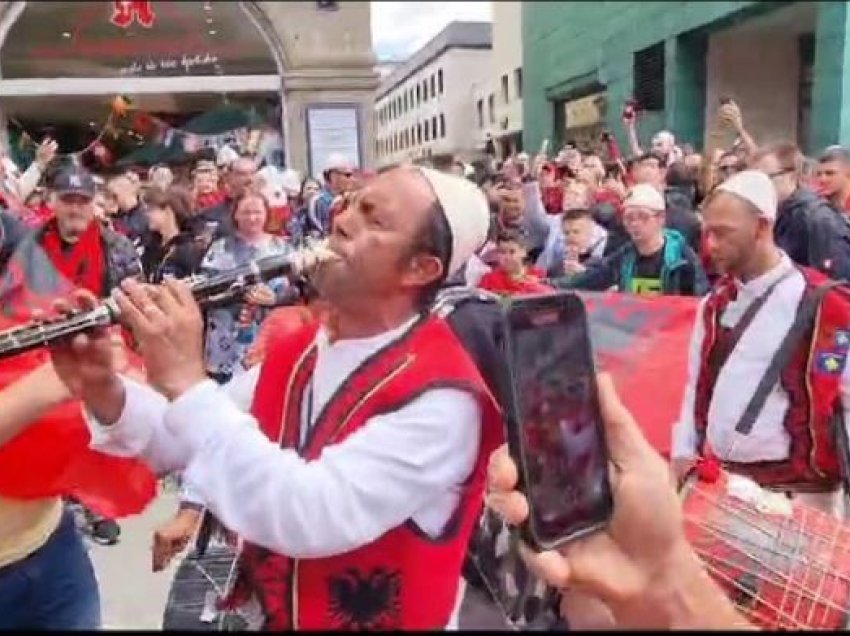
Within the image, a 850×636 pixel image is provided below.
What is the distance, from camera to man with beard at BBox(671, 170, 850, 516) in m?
3.11

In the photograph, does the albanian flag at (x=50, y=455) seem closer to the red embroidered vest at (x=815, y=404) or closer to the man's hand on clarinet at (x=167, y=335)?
the man's hand on clarinet at (x=167, y=335)

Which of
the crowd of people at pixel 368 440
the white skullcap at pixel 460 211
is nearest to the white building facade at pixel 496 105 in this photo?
the crowd of people at pixel 368 440

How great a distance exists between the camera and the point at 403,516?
1478 mm

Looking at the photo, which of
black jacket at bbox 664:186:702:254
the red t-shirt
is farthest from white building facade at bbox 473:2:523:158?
the red t-shirt

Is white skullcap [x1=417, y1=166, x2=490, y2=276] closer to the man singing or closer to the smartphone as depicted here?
the man singing

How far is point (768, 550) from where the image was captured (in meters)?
2.09

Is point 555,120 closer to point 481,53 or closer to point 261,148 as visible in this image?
point 481,53

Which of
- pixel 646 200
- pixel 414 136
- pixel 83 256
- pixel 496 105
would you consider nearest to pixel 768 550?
pixel 646 200

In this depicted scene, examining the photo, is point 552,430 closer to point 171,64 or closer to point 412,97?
point 171,64

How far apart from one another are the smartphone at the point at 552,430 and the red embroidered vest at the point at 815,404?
194cm

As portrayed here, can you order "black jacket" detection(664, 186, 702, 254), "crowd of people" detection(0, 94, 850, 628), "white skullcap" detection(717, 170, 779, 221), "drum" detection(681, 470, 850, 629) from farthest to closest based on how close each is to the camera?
"black jacket" detection(664, 186, 702, 254), "white skullcap" detection(717, 170, 779, 221), "drum" detection(681, 470, 850, 629), "crowd of people" detection(0, 94, 850, 628)

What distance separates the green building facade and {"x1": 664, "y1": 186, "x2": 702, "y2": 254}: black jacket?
265 inches

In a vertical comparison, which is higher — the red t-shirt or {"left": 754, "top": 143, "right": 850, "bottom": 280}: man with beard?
{"left": 754, "top": 143, "right": 850, "bottom": 280}: man with beard

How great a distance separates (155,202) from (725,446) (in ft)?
12.5
